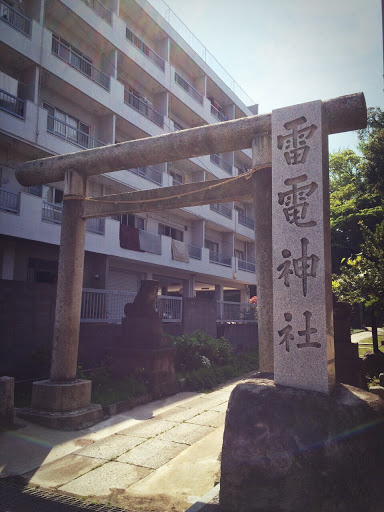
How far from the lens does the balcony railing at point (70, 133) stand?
15731mm

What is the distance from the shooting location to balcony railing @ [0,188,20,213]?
1365cm

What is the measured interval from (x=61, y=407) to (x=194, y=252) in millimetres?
17332

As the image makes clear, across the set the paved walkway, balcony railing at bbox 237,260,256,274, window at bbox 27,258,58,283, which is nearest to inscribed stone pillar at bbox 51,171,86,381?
the paved walkway

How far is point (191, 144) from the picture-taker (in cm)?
643

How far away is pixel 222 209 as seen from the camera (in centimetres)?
2730

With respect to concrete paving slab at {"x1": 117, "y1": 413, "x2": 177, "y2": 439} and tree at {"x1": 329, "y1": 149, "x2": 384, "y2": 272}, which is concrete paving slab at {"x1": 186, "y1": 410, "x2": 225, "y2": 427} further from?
tree at {"x1": 329, "y1": 149, "x2": 384, "y2": 272}

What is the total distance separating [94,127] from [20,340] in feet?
39.8

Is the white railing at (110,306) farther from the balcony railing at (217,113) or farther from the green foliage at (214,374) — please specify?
the balcony railing at (217,113)

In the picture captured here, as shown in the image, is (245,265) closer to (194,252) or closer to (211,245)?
(211,245)

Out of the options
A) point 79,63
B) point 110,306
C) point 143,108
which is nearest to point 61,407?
point 110,306

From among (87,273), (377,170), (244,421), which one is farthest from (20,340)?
(377,170)

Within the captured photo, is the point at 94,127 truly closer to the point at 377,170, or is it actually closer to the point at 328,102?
the point at 328,102

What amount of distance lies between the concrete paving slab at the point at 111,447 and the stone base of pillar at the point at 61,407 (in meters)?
0.82

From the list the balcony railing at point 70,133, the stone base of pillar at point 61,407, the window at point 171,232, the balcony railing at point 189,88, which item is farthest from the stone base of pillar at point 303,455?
the balcony railing at point 189,88
